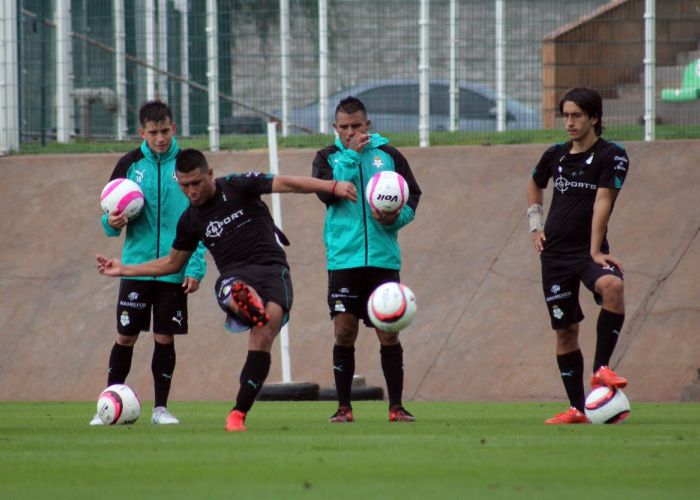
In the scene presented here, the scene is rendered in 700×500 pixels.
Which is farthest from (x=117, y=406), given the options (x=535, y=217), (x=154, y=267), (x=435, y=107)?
(x=435, y=107)

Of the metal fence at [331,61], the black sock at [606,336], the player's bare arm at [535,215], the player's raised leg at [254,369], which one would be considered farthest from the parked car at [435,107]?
the player's raised leg at [254,369]

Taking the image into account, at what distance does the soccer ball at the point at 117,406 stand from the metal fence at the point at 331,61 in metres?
8.26

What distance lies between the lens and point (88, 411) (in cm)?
1126

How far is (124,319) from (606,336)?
10.8 feet

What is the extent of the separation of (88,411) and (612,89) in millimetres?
7864

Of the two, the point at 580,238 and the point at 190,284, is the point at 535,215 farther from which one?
the point at 190,284

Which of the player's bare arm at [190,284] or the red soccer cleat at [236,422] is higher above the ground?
the player's bare arm at [190,284]

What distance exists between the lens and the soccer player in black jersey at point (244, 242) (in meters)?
8.13

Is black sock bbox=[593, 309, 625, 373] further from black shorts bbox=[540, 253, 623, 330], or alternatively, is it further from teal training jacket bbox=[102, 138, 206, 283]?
teal training jacket bbox=[102, 138, 206, 283]

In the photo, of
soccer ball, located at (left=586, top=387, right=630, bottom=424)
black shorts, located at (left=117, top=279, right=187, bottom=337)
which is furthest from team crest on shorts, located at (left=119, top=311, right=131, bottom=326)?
soccer ball, located at (left=586, top=387, right=630, bottom=424)

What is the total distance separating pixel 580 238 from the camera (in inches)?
351

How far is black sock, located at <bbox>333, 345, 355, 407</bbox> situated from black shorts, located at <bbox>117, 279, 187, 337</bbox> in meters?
1.09

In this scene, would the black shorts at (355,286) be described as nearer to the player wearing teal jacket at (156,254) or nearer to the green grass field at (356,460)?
the green grass field at (356,460)

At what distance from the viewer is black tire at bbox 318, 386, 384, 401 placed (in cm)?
1284
